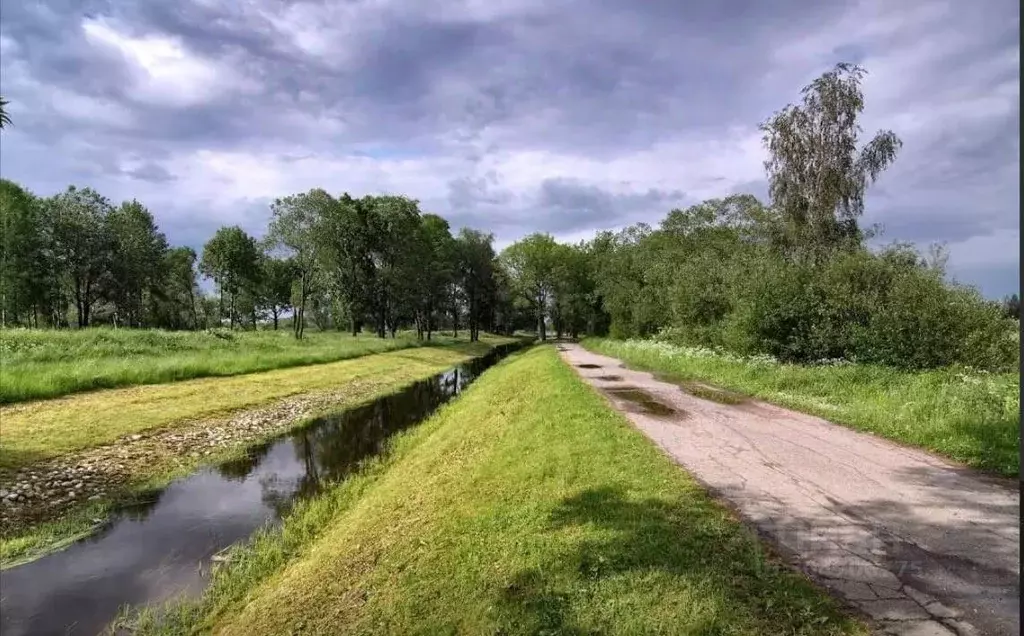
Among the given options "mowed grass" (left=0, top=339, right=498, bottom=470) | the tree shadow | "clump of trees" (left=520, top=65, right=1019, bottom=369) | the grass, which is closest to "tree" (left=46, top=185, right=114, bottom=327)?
"mowed grass" (left=0, top=339, right=498, bottom=470)

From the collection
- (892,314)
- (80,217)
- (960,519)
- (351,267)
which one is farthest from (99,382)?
(351,267)

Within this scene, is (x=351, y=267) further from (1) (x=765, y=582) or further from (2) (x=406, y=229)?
(1) (x=765, y=582)

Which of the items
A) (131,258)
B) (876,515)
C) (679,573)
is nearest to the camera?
(679,573)

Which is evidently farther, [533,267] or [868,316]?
[533,267]

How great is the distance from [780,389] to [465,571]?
13.6 metres

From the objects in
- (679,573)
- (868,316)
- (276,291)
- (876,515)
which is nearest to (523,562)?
(679,573)

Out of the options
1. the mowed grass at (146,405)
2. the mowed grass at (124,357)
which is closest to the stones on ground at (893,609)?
the mowed grass at (146,405)

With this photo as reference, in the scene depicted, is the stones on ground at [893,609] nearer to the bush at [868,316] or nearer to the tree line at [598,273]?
the tree line at [598,273]

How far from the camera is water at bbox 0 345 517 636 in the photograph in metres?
6.84

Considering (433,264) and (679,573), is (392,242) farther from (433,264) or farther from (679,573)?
(679,573)

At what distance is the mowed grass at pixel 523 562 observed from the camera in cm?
472

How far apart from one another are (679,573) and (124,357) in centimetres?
2930

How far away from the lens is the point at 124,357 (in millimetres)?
26266

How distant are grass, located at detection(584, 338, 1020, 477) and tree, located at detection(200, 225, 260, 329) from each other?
195 feet
